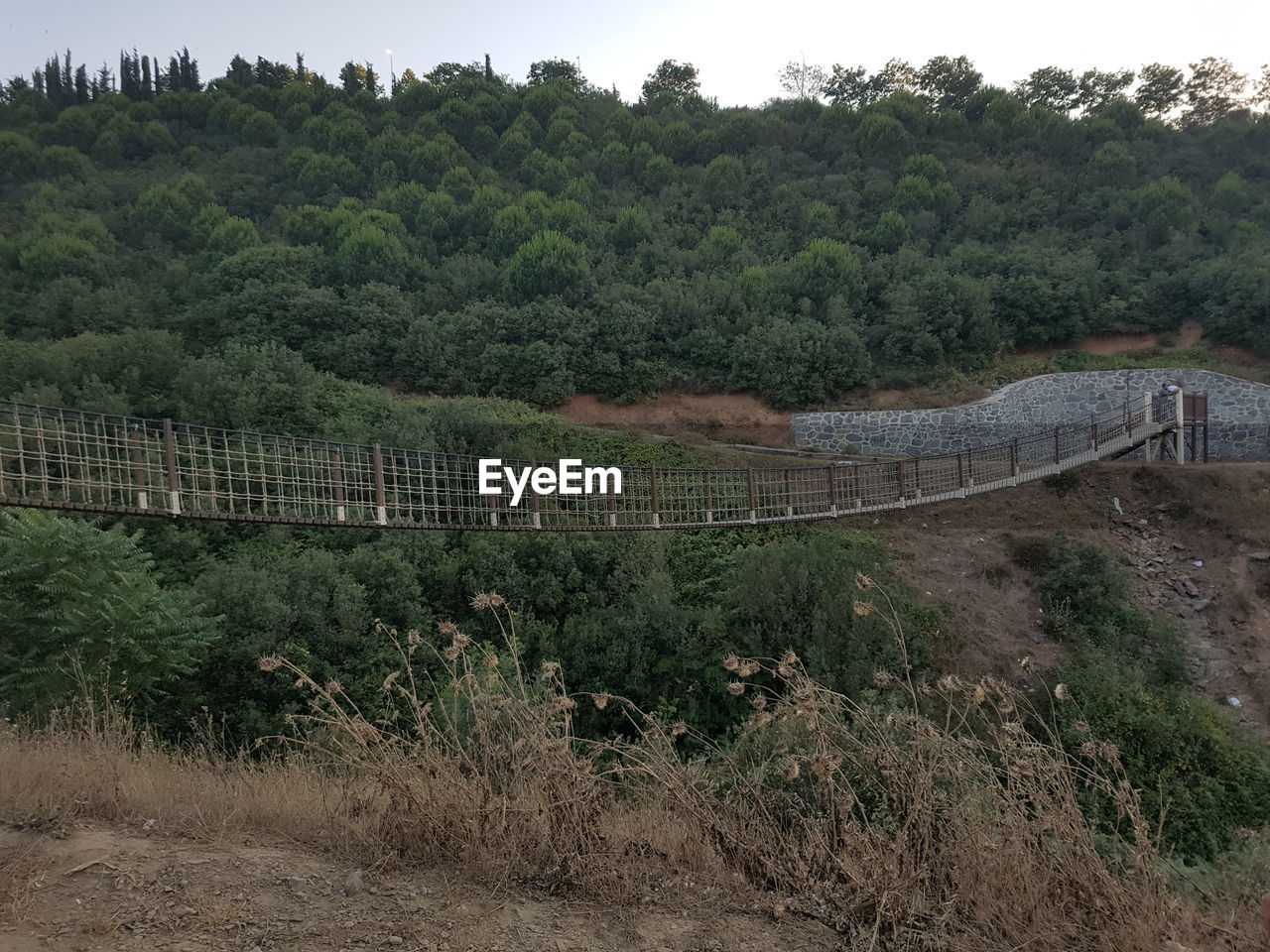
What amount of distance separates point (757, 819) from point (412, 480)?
40.3 feet

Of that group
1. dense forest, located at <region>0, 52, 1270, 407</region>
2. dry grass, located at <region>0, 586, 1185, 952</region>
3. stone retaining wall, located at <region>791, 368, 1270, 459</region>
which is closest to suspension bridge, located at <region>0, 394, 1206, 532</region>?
stone retaining wall, located at <region>791, 368, 1270, 459</region>

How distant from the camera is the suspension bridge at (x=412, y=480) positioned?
6742 millimetres

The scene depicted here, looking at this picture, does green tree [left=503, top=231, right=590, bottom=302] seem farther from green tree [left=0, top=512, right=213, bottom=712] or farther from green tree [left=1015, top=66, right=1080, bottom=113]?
green tree [left=1015, top=66, right=1080, bottom=113]

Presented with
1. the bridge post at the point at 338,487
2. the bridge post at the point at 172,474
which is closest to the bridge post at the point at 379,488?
the bridge post at the point at 338,487

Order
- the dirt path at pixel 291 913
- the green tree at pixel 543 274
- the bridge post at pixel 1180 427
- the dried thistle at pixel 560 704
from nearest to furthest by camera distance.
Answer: the dirt path at pixel 291 913 → the dried thistle at pixel 560 704 → the bridge post at pixel 1180 427 → the green tree at pixel 543 274

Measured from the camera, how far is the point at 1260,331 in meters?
22.4

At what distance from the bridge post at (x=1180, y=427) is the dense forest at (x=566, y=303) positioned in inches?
188

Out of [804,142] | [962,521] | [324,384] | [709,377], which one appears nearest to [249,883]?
[962,521]

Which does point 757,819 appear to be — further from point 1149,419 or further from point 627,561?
point 1149,419

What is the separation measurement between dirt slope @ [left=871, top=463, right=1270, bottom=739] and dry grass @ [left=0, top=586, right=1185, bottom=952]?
9.77 meters

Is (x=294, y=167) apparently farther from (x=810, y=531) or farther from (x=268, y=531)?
(x=810, y=531)

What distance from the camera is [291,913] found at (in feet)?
9.09

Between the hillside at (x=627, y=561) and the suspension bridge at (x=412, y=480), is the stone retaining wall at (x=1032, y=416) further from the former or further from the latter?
the hillside at (x=627, y=561)

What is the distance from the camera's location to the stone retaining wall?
62.0 feet
